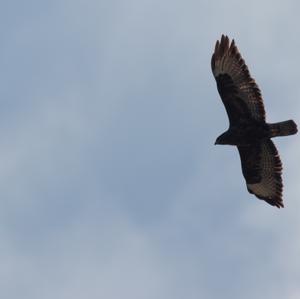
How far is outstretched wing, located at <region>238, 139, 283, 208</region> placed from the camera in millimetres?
30891

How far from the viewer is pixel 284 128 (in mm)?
29219

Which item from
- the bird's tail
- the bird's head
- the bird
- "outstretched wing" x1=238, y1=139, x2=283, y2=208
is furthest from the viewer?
"outstretched wing" x1=238, y1=139, x2=283, y2=208

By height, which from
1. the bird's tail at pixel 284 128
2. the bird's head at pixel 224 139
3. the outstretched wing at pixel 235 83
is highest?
the outstretched wing at pixel 235 83

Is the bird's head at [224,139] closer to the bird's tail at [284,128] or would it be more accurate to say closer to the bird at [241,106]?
the bird at [241,106]

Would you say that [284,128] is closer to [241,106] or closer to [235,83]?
[241,106]

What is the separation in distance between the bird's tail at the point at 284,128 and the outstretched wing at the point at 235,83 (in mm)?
448

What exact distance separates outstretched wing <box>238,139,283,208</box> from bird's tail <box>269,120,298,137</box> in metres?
1.06

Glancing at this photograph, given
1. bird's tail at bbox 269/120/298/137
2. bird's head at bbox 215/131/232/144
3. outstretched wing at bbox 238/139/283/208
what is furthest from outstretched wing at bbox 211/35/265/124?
outstretched wing at bbox 238/139/283/208

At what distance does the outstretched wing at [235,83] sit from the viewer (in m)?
29.4

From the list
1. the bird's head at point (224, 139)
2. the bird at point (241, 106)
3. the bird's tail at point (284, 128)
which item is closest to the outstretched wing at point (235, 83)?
the bird at point (241, 106)

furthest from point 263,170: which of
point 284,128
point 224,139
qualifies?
point 284,128

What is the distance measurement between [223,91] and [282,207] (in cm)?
425

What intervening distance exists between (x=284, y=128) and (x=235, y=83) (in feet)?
6.24

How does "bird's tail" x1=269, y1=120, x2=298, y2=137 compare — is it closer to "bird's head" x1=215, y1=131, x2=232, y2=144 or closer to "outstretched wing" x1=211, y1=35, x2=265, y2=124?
"outstretched wing" x1=211, y1=35, x2=265, y2=124
